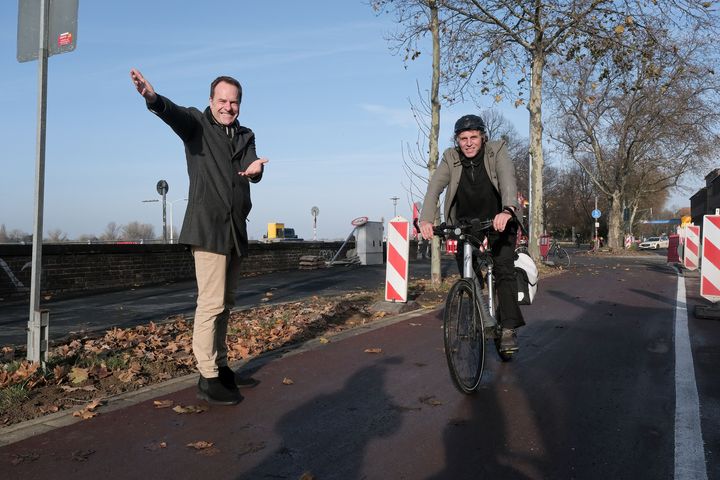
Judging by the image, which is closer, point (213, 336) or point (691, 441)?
point (691, 441)

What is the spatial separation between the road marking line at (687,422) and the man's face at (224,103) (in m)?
3.47

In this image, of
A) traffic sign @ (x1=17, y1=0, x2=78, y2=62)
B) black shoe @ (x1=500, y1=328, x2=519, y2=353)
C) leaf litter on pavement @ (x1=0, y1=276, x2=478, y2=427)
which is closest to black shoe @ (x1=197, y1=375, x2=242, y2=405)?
leaf litter on pavement @ (x1=0, y1=276, x2=478, y2=427)

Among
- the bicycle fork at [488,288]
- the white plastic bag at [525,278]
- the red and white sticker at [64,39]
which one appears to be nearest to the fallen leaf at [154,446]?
the bicycle fork at [488,288]

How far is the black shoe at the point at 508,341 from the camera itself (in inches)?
206

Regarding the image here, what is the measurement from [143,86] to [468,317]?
2.74 meters

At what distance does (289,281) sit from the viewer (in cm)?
1557

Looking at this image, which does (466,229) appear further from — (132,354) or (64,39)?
(64,39)

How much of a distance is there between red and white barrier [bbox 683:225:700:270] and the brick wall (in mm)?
15710

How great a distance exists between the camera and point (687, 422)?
160 inches

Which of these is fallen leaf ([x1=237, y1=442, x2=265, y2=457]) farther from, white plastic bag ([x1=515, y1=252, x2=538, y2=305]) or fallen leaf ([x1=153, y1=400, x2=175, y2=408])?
white plastic bag ([x1=515, y1=252, x2=538, y2=305])

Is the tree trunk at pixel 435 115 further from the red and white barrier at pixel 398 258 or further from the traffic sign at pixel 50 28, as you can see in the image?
the traffic sign at pixel 50 28

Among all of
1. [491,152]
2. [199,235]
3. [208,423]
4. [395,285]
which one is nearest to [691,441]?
[491,152]

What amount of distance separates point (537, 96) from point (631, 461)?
67.9ft

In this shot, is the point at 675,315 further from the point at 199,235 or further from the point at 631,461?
the point at 199,235
